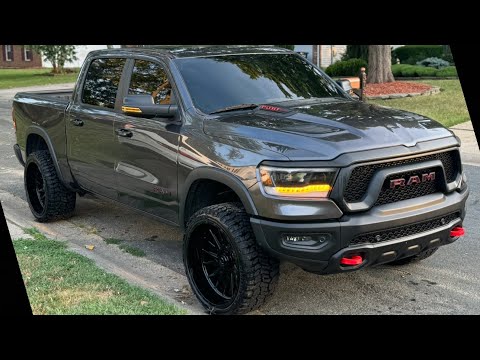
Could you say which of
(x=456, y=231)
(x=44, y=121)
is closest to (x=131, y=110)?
(x=44, y=121)

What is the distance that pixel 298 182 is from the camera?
3.88 meters

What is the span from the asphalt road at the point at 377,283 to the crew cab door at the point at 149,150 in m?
0.67

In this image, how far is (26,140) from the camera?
7.24 m

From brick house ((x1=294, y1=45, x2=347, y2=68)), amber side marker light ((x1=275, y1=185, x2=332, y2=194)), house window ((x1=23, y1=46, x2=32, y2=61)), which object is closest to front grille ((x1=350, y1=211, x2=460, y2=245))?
amber side marker light ((x1=275, y1=185, x2=332, y2=194))

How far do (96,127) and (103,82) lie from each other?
0.52 metres

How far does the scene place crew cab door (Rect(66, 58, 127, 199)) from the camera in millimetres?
5664

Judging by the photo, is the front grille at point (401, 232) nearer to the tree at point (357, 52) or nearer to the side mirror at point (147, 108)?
the side mirror at point (147, 108)

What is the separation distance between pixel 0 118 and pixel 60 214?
10870mm

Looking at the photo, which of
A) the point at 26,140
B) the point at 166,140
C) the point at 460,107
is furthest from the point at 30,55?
the point at 166,140

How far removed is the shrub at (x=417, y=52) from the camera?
28.3 meters

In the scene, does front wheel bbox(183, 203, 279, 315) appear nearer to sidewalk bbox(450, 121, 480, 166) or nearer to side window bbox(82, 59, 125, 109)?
side window bbox(82, 59, 125, 109)

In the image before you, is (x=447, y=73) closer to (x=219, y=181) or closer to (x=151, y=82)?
(x=151, y=82)

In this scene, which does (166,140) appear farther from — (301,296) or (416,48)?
(416,48)

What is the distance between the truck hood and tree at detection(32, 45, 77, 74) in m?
33.1
